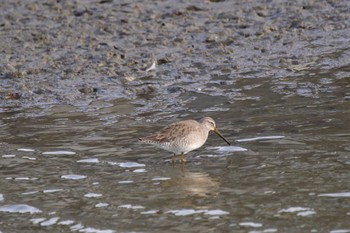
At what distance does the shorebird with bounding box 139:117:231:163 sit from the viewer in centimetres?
1120

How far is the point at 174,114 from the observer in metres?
13.3

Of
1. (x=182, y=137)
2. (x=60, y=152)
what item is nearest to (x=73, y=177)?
(x=60, y=152)

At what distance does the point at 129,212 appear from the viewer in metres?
9.32

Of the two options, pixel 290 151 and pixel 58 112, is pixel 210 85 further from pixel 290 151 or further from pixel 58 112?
pixel 290 151

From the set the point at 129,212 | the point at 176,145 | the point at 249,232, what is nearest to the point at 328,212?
the point at 249,232

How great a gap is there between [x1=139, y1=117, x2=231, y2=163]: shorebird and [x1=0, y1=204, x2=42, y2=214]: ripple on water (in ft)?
6.41

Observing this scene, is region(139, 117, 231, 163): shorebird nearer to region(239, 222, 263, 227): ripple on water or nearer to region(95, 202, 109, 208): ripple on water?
region(95, 202, 109, 208): ripple on water

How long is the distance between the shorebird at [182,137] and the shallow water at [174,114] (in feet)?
0.68

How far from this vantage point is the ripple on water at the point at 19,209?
9.53m

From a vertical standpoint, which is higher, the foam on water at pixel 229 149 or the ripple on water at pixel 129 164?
the ripple on water at pixel 129 164

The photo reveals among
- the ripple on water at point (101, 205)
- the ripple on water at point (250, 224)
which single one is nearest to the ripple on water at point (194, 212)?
the ripple on water at point (250, 224)

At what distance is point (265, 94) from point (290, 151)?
8.76 ft

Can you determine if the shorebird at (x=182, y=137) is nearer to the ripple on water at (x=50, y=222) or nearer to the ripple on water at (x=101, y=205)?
the ripple on water at (x=101, y=205)

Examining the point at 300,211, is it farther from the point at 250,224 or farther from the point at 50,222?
the point at 50,222
